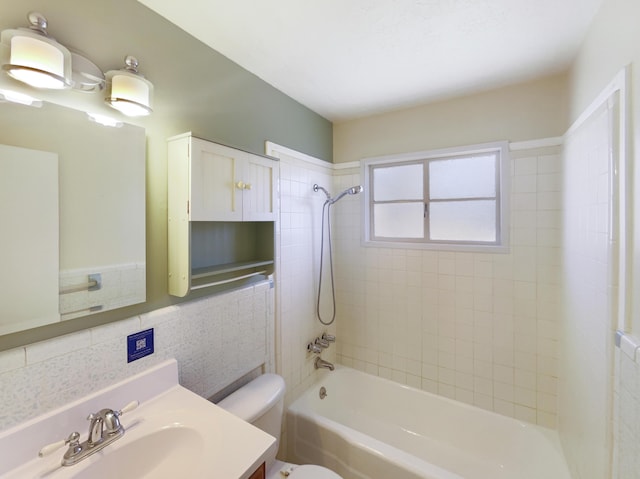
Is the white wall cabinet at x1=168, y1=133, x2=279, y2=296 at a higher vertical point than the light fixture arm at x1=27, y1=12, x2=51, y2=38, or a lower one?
lower

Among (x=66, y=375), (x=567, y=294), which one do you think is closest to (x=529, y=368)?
(x=567, y=294)

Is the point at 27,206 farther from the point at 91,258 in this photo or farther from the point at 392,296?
the point at 392,296

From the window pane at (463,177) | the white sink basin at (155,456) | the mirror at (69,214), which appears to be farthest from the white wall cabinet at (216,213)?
the window pane at (463,177)

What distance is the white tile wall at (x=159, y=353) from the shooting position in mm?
882

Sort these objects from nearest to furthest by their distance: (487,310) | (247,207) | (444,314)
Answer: (247,207)
(487,310)
(444,314)

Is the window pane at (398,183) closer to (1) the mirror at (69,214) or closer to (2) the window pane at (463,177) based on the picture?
(2) the window pane at (463,177)

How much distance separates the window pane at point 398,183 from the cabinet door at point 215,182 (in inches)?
56.5

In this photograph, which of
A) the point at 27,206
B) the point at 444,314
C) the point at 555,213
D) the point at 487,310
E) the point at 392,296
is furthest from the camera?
the point at 392,296

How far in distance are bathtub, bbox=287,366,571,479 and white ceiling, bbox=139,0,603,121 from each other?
224 centimetres

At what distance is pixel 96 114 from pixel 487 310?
2490mm

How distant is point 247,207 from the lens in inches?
59.4

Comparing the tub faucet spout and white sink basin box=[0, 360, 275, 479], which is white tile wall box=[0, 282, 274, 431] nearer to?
white sink basin box=[0, 360, 275, 479]

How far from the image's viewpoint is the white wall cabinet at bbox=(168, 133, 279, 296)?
1.23m

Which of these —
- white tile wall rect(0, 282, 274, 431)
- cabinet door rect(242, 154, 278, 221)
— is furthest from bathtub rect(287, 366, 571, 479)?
cabinet door rect(242, 154, 278, 221)
